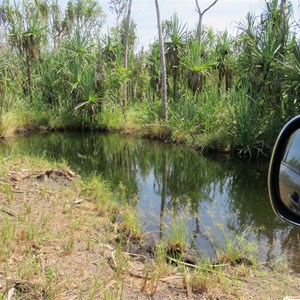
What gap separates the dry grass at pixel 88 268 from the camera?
8.58 ft

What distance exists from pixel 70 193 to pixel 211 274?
8.68ft

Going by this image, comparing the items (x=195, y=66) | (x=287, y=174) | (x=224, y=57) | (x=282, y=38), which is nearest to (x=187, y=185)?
(x=282, y=38)

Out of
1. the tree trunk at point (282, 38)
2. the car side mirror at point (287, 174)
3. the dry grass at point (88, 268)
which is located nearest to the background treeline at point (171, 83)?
the tree trunk at point (282, 38)

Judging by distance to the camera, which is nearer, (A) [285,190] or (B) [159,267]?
(A) [285,190]

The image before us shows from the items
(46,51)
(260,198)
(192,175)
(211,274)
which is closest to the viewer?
(211,274)

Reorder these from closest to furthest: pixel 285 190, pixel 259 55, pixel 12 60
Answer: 1. pixel 285 190
2. pixel 259 55
3. pixel 12 60

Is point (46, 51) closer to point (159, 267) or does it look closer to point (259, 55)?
point (259, 55)

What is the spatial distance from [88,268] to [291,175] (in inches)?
92.8

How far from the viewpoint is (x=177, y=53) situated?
1252 cm

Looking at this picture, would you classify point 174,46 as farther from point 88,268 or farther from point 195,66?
point 88,268

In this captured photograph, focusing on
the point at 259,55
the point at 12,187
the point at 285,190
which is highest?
the point at 259,55

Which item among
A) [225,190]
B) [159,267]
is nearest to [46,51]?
[225,190]

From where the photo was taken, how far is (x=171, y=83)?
44.0 ft

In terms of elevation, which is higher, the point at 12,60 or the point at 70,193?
the point at 12,60
